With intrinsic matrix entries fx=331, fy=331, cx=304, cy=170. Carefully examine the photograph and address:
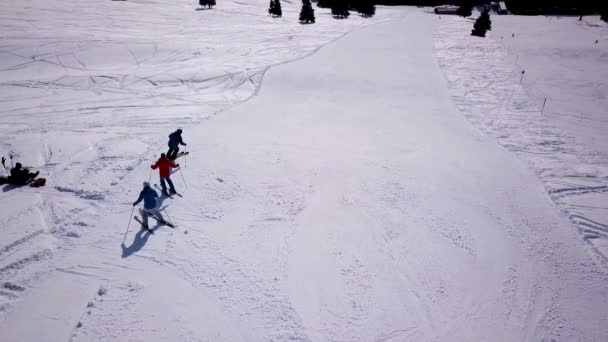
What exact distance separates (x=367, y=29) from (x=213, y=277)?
30.7 m

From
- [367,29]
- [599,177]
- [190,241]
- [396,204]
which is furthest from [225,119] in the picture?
[367,29]

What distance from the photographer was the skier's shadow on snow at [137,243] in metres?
7.29

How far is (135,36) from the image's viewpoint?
24.7 m

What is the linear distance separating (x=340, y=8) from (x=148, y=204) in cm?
3661

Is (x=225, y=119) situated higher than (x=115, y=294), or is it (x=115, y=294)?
(x=225, y=119)

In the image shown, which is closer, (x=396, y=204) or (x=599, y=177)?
(x=396, y=204)

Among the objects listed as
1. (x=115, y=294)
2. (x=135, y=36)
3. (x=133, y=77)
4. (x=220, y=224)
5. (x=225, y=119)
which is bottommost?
(x=115, y=294)

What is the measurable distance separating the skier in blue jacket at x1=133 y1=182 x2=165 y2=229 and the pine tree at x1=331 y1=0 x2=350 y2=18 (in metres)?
36.3

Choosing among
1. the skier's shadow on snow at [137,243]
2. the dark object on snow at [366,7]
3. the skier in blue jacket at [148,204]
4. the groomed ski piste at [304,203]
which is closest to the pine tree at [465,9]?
the dark object on snow at [366,7]

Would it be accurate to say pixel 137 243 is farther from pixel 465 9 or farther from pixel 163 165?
pixel 465 9

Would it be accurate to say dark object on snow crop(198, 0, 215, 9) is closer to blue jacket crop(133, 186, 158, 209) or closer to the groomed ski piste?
the groomed ski piste

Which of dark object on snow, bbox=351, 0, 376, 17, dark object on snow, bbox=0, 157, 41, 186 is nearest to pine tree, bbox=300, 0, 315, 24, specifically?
dark object on snow, bbox=351, 0, 376, 17

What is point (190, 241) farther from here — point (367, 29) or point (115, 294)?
point (367, 29)

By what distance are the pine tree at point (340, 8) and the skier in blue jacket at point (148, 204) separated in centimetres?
3629
